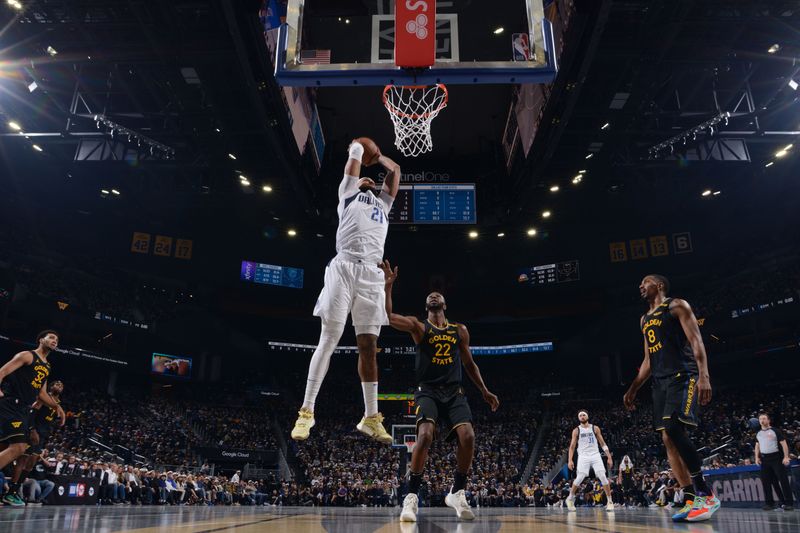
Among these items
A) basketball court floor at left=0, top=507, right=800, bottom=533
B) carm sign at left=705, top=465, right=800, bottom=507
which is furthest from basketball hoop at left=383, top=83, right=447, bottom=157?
carm sign at left=705, top=465, right=800, bottom=507

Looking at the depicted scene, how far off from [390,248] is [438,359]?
2398cm

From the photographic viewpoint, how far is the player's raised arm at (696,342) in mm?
4652

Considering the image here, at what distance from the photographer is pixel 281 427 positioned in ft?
95.2

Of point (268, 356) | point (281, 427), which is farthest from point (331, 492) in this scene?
point (268, 356)

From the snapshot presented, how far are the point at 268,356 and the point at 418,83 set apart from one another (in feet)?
93.9

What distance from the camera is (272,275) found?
95.5ft

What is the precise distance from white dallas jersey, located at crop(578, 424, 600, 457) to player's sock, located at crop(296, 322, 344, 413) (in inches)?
337

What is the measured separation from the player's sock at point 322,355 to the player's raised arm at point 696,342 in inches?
119

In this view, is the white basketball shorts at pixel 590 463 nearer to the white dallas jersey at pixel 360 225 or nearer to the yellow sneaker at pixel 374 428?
the yellow sneaker at pixel 374 428

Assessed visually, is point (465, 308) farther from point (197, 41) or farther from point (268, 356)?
point (197, 41)

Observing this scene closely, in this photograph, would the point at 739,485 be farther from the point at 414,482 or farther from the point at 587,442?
the point at 414,482

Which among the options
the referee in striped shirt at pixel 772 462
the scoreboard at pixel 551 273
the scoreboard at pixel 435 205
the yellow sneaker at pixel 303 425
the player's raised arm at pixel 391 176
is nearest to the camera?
the yellow sneaker at pixel 303 425

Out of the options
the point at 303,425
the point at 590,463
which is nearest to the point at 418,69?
the point at 303,425

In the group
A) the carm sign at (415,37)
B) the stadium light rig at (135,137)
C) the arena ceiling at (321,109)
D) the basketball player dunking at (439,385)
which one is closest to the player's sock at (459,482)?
the basketball player dunking at (439,385)
